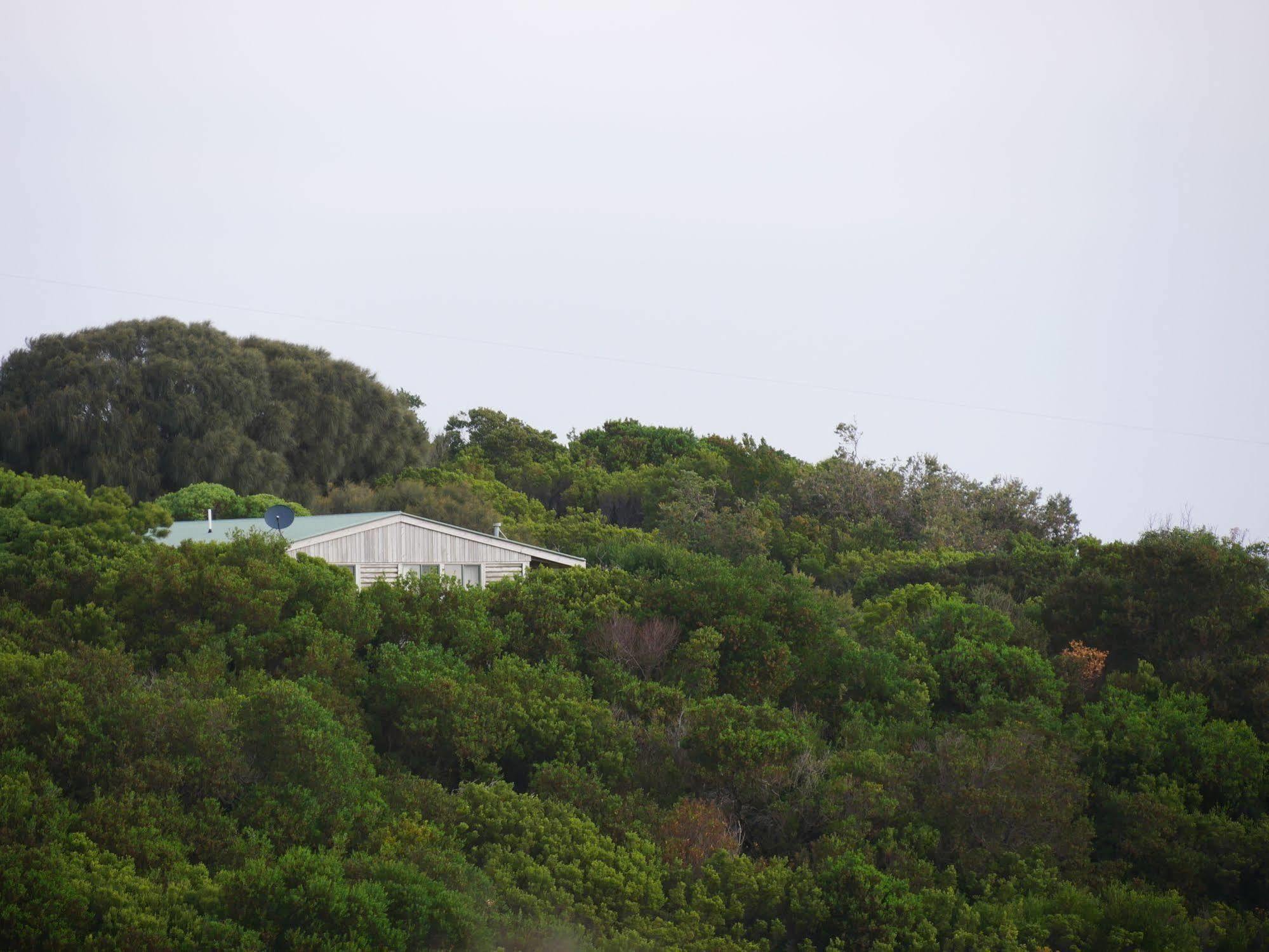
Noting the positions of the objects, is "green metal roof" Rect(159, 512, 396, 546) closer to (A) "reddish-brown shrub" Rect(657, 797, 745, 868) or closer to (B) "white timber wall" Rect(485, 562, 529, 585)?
(B) "white timber wall" Rect(485, 562, 529, 585)

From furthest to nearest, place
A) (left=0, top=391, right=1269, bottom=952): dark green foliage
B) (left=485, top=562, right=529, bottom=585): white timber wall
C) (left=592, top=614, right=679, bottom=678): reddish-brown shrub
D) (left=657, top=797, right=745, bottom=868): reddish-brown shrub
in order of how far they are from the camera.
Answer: (left=485, top=562, right=529, bottom=585): white timber wall < (left=592, top=614, right=679, bottom=678): reddish-brown shrub < (left=657, top=797, right=745, bottom=868): reddish-brown shrub < (left=0, top=391, right=1269, bottom=952): dark green foliage

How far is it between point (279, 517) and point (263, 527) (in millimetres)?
1342

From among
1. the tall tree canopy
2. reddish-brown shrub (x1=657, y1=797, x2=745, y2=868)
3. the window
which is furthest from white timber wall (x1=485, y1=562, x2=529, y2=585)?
the tall tree canopy

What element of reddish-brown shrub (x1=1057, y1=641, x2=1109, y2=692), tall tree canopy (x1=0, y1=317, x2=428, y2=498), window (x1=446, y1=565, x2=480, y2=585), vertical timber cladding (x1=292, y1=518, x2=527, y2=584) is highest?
tall tree canopy (x1=0, y1=317, x2=428, y2=498)

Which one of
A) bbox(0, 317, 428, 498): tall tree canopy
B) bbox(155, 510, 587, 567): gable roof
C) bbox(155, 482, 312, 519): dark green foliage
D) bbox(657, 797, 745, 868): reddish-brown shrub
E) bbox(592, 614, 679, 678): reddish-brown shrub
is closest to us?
bbox(657, 797, 745, 868): reddish-brown shrub

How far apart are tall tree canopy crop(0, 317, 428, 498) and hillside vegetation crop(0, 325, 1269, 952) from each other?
785 inches

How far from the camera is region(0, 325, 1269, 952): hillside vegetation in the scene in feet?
39.6

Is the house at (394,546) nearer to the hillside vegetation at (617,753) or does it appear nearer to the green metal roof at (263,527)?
the green metal roof at (263,527)

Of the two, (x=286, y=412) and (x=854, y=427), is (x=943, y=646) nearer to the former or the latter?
(x=854, y=427)

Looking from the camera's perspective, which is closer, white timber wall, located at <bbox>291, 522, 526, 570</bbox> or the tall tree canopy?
white timber wall, located at <bbox>291, 522, 526, 570</bbox>

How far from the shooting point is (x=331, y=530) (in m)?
22.1

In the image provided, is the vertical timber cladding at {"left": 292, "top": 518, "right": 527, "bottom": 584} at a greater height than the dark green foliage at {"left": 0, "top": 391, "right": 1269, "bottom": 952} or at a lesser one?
greater

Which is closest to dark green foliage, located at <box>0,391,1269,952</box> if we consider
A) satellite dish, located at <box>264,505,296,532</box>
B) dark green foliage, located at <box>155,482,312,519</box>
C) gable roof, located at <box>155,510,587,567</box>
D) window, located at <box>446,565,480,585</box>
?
gable roof, located at <box>155,510,587,567</box>

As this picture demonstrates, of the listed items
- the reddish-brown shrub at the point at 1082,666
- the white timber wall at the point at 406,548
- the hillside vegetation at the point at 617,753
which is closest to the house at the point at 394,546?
the white timber wall at the point at 406,548
